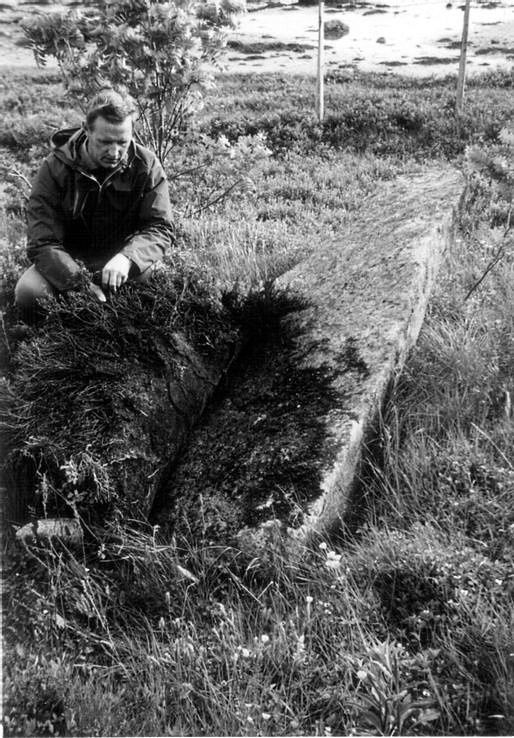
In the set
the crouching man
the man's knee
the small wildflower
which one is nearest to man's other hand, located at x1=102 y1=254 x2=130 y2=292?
the crouching man

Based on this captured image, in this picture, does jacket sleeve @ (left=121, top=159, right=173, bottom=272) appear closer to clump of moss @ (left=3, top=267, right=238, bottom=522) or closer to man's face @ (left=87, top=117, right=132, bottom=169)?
clump of moss @ (left=3, top=267, right=238, bottom=522)

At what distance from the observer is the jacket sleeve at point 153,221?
14.3ft

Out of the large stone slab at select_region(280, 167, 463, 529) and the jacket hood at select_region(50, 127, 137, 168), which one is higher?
the jacket hood at select_region(50, 127, 137, 168)

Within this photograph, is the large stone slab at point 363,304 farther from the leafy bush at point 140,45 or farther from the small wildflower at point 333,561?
the leafy bush at point 140,45

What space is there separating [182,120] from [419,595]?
550 cm

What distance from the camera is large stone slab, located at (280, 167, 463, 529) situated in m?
3.21

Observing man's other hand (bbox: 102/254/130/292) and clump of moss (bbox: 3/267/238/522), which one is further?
man's other hand (bbox: 102/254/130/292)

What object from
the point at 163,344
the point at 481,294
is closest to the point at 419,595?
the point at 163,344

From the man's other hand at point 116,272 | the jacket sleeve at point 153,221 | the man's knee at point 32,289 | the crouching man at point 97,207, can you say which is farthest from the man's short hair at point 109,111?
the man's knee at point 32,289

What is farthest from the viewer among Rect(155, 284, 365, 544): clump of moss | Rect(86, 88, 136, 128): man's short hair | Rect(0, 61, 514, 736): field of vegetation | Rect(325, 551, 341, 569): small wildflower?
Rect(86, 88, 136, 128): man's short hair

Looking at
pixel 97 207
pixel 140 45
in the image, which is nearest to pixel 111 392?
pixel 97 207

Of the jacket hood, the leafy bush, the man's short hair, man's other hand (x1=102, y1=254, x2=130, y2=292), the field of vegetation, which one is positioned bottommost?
the field of vegetation

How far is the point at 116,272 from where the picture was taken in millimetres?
4090

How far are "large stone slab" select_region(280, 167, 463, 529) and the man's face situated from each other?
154cm
